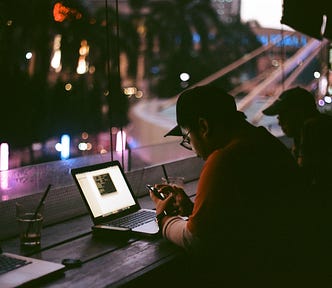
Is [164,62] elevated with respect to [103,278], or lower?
elevated

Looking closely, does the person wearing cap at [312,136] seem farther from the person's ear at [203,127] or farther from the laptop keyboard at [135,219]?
the person's ear at [203,127]

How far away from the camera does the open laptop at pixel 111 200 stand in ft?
7.25

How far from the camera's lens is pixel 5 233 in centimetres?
213

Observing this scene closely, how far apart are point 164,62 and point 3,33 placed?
27.4ft

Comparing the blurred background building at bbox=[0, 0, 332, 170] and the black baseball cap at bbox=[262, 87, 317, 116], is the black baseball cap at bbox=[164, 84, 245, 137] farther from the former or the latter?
the black baseball cap at bbox=[262, 87, 317, 116]

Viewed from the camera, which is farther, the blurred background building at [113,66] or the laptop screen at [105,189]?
the blurred background building at [113,66]

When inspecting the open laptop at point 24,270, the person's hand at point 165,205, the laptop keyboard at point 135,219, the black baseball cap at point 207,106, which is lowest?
the laptop keyboard at point 135,219

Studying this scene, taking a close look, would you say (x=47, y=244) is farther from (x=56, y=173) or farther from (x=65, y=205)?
(x=56, y=173)

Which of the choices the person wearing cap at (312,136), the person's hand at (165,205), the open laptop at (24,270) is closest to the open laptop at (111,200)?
the person's hand at (165,205)

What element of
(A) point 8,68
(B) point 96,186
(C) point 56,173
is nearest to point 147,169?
(C) point 56,173

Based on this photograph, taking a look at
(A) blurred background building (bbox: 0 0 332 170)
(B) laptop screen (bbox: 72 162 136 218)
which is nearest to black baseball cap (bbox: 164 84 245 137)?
(B) laptop screen (bbox: 72 162 136 218)

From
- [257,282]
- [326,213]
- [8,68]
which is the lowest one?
[257,282]

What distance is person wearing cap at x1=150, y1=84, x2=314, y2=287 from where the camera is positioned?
5.20ft

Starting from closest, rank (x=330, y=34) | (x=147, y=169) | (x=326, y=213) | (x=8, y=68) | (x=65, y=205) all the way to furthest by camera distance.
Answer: (x=326, y=213)
(x=65, y=205)
(x=147, y=169)
(x=330, y=34)
(x=8, y=68)
